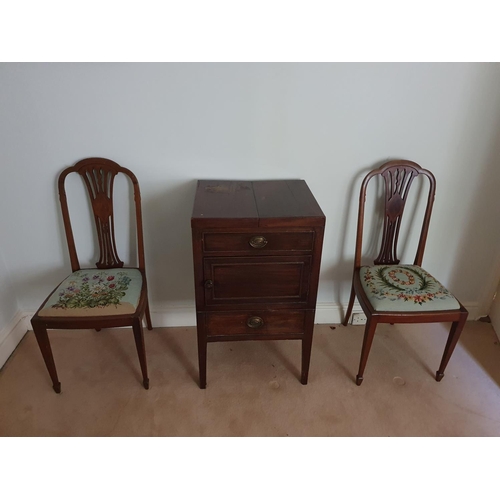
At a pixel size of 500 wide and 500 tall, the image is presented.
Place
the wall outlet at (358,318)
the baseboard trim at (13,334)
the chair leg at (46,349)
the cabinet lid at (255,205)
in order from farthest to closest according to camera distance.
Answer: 1. the wall outlet at (358,318)
2. the baseboard trim at (13,334)
3. the chair leg at (46,349)
4. the cabinet lid at (255,205)

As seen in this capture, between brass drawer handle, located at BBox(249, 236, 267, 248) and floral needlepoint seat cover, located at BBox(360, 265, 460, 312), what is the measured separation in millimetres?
600

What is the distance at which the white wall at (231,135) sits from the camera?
4.84 feet

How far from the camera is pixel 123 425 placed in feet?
4.88

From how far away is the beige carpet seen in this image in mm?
1493

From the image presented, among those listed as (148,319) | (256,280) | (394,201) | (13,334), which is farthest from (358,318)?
(13,334)

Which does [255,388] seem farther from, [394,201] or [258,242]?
[394,201]

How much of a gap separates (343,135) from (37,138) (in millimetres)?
1355

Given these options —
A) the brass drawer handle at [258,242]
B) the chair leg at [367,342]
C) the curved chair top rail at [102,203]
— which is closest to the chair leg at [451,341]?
the chair leg at [367,342]

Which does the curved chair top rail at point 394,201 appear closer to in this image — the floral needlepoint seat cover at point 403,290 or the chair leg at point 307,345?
the floral needlepoint seat cover at point 403,290

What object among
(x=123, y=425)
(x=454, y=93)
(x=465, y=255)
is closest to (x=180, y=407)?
(x=123, y=425)

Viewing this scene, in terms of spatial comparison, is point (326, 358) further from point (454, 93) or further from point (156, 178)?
point (454, 93)

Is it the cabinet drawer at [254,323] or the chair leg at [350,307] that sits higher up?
the cabinet drawer at [254,323]

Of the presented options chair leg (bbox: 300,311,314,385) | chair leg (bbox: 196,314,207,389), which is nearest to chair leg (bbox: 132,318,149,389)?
chair leg (bbox: 196,314,207,389)

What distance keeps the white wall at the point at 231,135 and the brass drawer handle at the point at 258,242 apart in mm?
477
